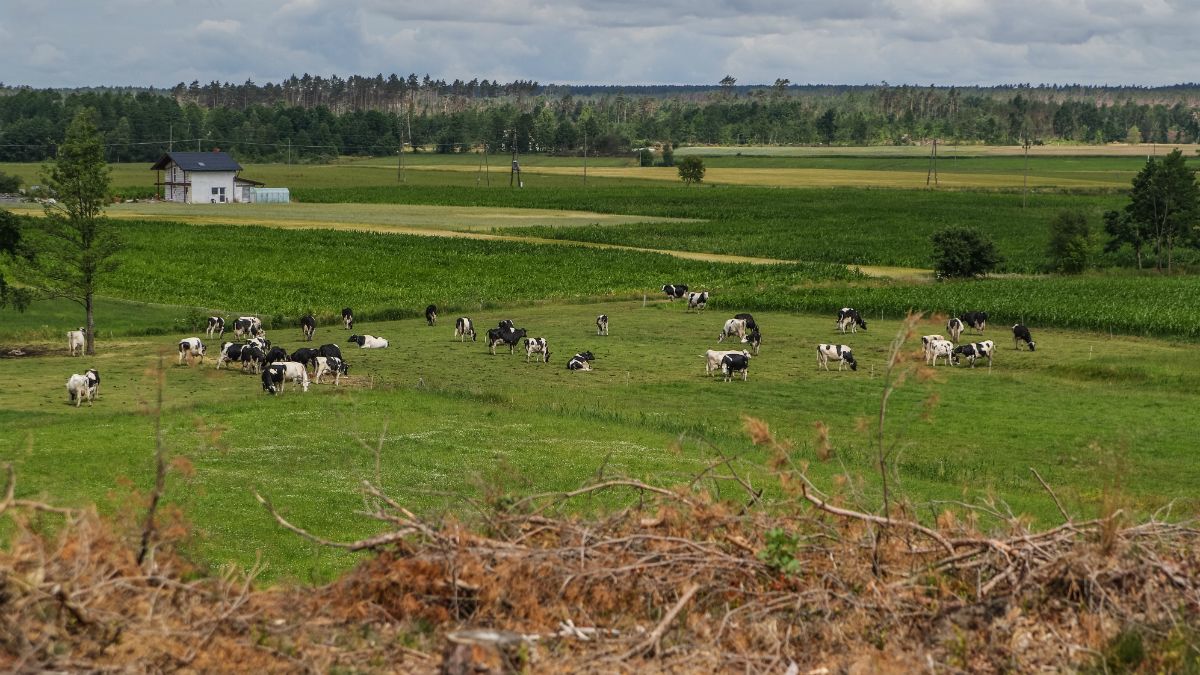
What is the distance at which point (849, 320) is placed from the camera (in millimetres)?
50656

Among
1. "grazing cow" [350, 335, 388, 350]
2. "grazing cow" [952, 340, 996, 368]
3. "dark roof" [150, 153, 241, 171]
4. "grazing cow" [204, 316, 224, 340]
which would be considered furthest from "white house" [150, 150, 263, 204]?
"grazing cow" [952, 340, 996, 368]

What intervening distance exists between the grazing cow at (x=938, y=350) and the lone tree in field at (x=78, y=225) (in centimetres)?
2833

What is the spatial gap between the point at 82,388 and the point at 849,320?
2842 cm

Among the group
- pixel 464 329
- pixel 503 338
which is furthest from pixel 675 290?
pixel 503 338

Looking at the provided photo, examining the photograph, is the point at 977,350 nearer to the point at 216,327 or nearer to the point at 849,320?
the point at 849,320

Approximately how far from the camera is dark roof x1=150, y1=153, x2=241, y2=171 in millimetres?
127938

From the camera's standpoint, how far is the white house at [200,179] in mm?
128250

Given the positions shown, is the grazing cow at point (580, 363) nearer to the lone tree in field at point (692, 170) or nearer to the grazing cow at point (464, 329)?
the grazing cow at point (464, 329)

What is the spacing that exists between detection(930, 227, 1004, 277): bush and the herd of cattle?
2181cm

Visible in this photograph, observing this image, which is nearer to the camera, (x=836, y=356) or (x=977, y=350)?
(x=836, y=356)

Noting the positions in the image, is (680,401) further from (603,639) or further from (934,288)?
(934,288)

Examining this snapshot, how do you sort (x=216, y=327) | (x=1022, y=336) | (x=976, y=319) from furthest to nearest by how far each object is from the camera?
(x=976, y=319), (x=216, y=327), (x=1022, y=336)

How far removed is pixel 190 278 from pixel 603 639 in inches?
2502

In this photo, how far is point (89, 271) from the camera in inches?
1806
